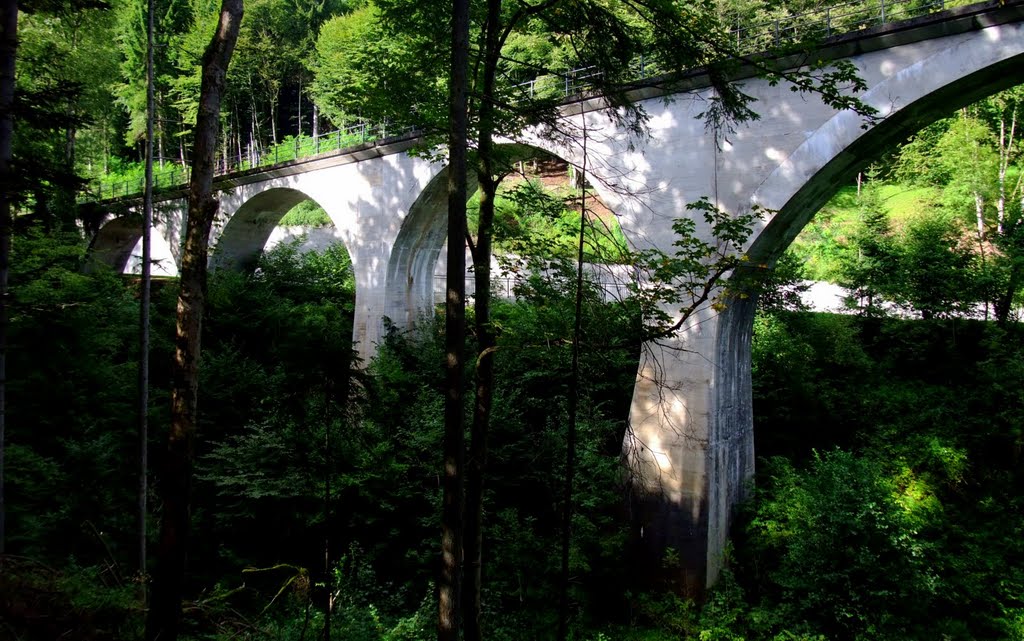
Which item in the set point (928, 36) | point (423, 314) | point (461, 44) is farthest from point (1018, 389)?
point (423, 314)

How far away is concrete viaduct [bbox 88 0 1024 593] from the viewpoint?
6.81 m

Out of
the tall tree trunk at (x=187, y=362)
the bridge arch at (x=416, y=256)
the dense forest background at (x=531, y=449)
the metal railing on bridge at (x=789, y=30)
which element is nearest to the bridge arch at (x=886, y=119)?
the metal railing on bridge at (x=789, y=30)

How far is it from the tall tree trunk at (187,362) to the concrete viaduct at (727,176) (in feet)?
10.3

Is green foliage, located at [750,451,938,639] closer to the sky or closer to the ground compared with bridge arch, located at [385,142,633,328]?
closer to the ground

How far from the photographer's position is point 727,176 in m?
8.17

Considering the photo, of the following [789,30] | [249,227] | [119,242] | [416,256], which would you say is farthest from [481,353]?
[119,242]

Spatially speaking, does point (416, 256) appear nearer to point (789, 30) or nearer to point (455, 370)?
point (789, 30)

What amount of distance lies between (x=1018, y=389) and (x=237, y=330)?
15060 mm

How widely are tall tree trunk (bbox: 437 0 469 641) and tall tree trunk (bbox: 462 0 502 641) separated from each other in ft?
1.77

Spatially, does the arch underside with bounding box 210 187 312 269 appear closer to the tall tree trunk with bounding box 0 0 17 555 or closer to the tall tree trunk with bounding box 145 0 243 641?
the tall tree trunk with bounding box 0 0 17 555

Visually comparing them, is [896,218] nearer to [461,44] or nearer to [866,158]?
[866,158]

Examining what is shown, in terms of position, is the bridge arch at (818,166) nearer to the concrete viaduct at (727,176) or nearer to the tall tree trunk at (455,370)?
the concrete viaduct at (727,176)

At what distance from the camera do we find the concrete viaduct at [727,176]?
681 centimetres

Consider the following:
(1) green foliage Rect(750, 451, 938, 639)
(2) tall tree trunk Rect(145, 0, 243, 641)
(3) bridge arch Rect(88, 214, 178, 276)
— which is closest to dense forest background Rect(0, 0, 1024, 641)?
(1) green foliage Rect(750, 451, 938, 639)
